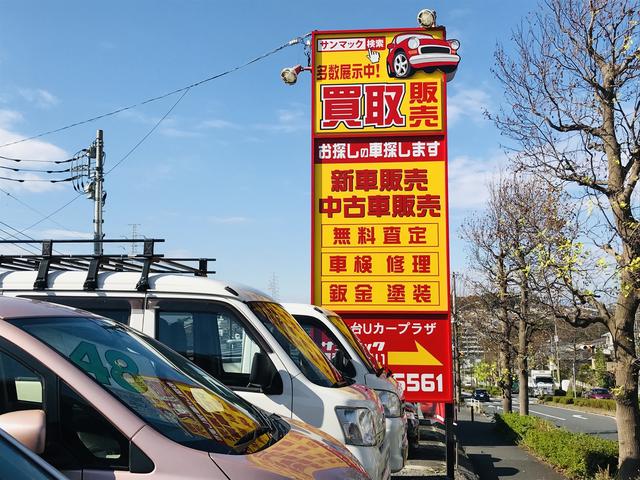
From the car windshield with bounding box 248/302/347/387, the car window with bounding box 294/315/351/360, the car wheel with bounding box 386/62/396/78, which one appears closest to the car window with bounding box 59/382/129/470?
the car windshield with bounding box 248/302/347/387

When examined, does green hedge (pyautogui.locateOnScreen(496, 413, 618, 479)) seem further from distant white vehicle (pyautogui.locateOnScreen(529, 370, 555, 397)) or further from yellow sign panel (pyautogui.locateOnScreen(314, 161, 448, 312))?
distant white vehicle (pyautogui.locateOnScreen(529, 370, 555, 397))

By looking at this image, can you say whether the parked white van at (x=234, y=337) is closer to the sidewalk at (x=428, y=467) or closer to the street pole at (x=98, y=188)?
the sidewalk at (x=428, y=467)

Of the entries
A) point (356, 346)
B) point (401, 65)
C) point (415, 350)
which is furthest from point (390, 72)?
point (356, 346)

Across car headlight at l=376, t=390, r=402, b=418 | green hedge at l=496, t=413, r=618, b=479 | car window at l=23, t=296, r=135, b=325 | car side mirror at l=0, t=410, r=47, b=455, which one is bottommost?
green hedge at l=496, t=413, r=618, b=479

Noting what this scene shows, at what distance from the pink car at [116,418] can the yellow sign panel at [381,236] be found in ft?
24.8

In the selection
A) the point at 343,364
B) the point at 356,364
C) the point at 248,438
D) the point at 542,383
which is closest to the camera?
the point at 248,438

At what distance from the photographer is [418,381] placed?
10445mm

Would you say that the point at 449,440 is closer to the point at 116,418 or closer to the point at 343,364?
the point at 343,364

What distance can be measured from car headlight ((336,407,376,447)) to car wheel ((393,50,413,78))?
7459 mm

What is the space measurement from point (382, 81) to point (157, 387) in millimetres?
9015

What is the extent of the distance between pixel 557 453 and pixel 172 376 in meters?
16.6

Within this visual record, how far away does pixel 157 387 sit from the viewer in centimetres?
282

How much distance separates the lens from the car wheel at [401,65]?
11.0 meters

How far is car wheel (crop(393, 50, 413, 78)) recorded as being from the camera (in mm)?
10953
